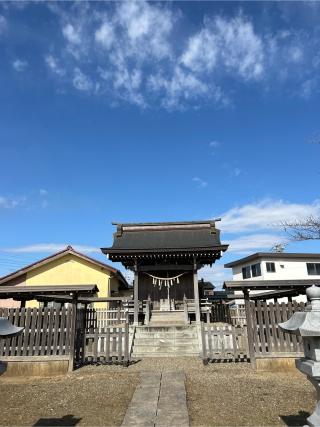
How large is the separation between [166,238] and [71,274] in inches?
392

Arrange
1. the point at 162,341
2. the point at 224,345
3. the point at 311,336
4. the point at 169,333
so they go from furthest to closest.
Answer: the point at 169,333, the point at 162,341, the point at 224,345, the point at 311,336

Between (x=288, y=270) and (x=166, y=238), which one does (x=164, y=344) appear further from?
(x=288, y=270)

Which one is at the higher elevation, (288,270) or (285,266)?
(285,266)

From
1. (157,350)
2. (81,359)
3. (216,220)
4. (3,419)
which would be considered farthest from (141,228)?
(3,419)

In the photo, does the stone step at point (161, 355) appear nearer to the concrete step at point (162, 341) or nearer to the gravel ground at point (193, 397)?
A: the concrete step at point (162, 341)

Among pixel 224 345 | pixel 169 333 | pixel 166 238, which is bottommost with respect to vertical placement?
pixel 224 345

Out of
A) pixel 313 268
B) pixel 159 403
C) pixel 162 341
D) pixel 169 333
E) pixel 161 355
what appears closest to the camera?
pixel 159 403

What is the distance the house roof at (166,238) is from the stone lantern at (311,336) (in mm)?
12861

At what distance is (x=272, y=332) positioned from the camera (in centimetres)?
966

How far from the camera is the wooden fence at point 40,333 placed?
9.77 m

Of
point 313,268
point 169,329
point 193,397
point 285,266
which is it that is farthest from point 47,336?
point 313,268

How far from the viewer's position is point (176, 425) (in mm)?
4953

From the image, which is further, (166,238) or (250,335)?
(166,238)

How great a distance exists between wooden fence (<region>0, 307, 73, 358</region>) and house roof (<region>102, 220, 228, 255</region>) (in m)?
7.46
